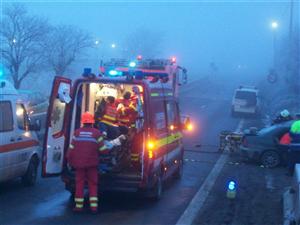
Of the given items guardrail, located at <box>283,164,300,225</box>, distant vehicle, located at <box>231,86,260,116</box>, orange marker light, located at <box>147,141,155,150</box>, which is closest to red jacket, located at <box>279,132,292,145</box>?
guardrail, located at <box>283,164,300,225</box>

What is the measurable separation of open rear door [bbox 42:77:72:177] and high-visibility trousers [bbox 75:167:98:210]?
2.38ft

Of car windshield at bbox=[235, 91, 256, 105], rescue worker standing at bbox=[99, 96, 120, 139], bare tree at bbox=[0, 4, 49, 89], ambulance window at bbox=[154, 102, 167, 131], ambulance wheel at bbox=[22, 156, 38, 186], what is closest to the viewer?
ambulance window at bbox=[154, 102, 167, 131]

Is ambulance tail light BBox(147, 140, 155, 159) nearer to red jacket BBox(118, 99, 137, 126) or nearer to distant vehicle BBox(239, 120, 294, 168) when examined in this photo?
red jacket BBox(118, 99, 137, 126)

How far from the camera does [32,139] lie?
11.2 meters

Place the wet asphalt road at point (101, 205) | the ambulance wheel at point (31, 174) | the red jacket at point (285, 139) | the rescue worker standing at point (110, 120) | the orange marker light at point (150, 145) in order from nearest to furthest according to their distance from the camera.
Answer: the wet asphalt road at point (101, 205)
the orange marker light at point (150, 145)
the rescue worker standing at point (110, 120)
the ambulance wheel at point (31, 174)
the red jacket at point (285, 139)

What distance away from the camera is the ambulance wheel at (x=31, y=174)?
1103 cm

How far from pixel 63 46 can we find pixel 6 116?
117ft

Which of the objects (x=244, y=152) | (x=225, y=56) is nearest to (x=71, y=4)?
(x=225, y=56)

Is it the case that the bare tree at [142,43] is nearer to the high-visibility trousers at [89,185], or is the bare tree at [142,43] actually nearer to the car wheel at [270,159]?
the car wheel at [270,159]

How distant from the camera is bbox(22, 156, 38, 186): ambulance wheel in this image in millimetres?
11032

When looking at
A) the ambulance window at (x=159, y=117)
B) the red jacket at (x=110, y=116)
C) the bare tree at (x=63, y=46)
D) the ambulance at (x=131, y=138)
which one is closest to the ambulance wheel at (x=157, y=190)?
the ambulance at (x=131, y=138)

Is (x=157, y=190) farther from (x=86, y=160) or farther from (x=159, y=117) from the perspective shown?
(x=86, y=160)

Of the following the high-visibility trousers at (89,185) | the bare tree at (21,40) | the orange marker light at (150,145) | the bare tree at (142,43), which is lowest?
the high-visibility trousers at (89,185)

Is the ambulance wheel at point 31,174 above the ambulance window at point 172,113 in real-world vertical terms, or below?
below
